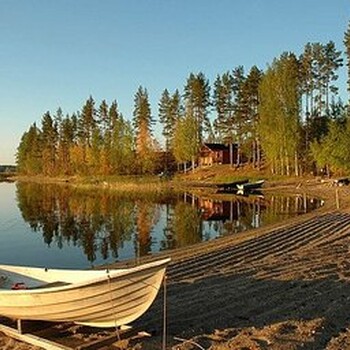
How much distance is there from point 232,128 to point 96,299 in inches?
3023

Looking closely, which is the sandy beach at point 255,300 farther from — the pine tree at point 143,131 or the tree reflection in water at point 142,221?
the pine tree at point 143,131

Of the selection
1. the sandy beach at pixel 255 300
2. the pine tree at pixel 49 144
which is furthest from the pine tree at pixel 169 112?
the sandy beach at pixel 255 300

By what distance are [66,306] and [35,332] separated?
1117 mm

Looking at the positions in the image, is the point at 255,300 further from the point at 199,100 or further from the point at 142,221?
the point at 199,100

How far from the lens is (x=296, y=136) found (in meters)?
63.0

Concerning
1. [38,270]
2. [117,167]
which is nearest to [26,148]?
[117,167]

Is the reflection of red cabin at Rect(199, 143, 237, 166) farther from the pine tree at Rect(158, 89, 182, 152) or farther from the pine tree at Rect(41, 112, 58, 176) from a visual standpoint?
the pine tree at Rect(41, 112, 58, 176)

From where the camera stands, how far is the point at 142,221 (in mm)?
31594

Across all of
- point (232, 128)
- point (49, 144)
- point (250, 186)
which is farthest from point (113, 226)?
point (49, 144)

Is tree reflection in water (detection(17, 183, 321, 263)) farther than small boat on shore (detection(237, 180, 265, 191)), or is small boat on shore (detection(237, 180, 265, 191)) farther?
small boat on shore (detection(237, 180, 265, 191))

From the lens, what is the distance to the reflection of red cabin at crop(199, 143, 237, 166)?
3479 inches

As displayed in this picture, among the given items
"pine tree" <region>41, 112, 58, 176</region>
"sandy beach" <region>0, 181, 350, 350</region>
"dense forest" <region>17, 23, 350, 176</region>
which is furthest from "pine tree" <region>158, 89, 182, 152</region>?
"sandy beach" <region>0, 181, 350, 350</region>

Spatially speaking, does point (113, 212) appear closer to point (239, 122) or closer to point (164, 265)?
point (164, 265)

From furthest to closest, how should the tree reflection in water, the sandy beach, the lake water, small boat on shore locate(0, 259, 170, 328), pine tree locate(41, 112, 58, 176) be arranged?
pine tree locate(41, 112, 58, 176), the tree reflection in water, the lake water, the sandy beach, small boat on shore locate(0, 259, 170, 328)
